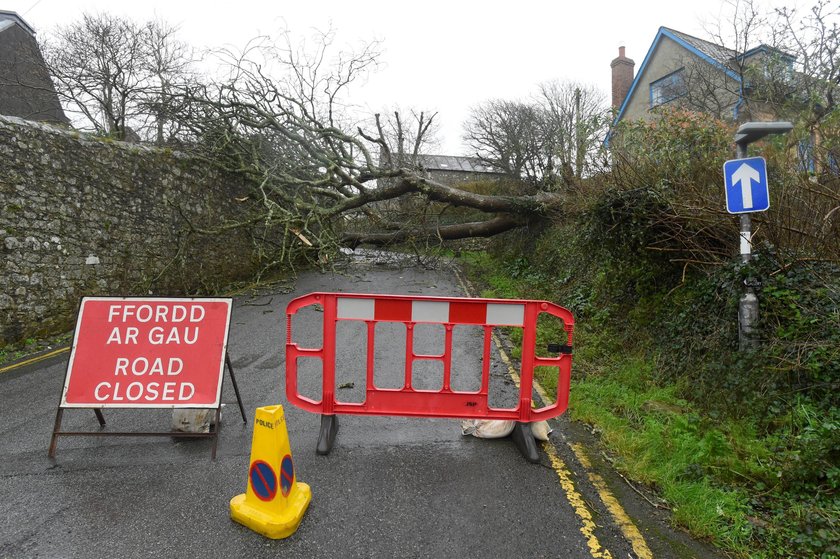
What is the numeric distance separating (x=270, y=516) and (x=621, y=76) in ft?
98.1

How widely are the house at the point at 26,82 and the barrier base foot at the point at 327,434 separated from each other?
14937 mm

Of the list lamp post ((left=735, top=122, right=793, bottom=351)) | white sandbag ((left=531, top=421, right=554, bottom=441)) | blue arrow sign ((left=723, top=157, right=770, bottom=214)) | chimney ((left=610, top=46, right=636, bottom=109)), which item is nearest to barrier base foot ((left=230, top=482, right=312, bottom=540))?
white sandbag ((left=531, top=421, right=554, bottom=441))

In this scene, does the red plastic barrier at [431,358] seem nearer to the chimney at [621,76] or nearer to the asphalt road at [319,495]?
→ the asphalt road at [319,495]

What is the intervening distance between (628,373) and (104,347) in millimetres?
5208

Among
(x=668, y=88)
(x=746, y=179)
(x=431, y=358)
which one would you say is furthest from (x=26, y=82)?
(x=668, y=88)

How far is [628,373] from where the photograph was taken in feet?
18.1

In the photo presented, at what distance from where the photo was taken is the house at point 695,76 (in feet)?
38.1

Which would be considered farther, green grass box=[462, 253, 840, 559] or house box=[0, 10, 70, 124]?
house box=[0, 10, 70, 124]

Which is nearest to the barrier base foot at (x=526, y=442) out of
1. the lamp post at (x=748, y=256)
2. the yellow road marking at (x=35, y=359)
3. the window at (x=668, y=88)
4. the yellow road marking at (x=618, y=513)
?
the yellow road marking at (x=618, y=513)

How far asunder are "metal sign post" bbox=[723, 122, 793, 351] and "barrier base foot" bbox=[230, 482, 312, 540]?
4031mm

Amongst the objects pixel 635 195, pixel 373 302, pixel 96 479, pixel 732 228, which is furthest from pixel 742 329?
pixel 96 479

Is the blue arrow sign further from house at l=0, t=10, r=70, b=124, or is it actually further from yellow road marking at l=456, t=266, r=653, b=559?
house at l=0, t=10, r=70, b=124

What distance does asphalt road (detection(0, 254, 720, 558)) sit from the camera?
2.72m

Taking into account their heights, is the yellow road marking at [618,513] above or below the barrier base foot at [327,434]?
below
